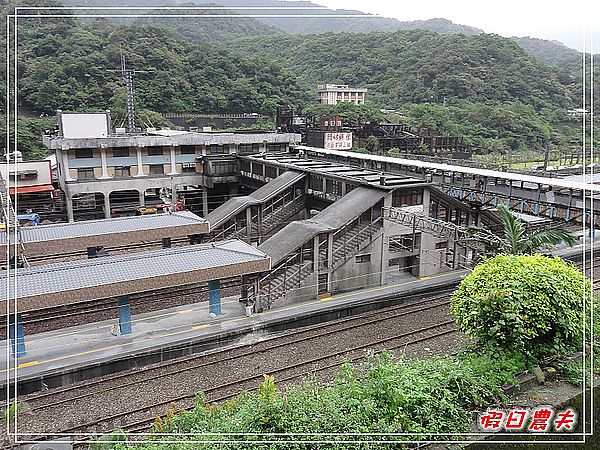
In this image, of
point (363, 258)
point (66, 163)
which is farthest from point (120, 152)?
point (363, 258)

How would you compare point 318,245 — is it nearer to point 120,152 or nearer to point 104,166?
point 120,152

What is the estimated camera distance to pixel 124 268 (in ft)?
41.4

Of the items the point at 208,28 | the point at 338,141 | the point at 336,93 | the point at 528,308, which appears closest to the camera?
the point at 528,308

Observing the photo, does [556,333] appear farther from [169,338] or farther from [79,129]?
[79,129]

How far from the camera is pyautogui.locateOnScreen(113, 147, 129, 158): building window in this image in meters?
25.4

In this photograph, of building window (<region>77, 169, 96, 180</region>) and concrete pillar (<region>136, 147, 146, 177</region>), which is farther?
concrete pillar (<region>136, 147, 146, 177</region>)

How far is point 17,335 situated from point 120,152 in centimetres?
1569

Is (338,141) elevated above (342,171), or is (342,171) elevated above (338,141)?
(338,141)

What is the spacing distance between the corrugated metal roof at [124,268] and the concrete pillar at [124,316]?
0.79 m

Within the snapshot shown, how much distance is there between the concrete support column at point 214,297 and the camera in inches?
540

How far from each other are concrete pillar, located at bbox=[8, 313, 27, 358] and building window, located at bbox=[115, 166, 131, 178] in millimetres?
15090

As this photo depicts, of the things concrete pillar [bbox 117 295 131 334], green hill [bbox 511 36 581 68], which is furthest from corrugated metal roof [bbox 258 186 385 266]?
green hill [bbox 511 36 581 68]

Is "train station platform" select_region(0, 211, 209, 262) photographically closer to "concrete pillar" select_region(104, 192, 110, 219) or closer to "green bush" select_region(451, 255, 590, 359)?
"concrete pillar" select_region(104, 192, 110, 219)

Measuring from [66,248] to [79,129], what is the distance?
15535 mm
